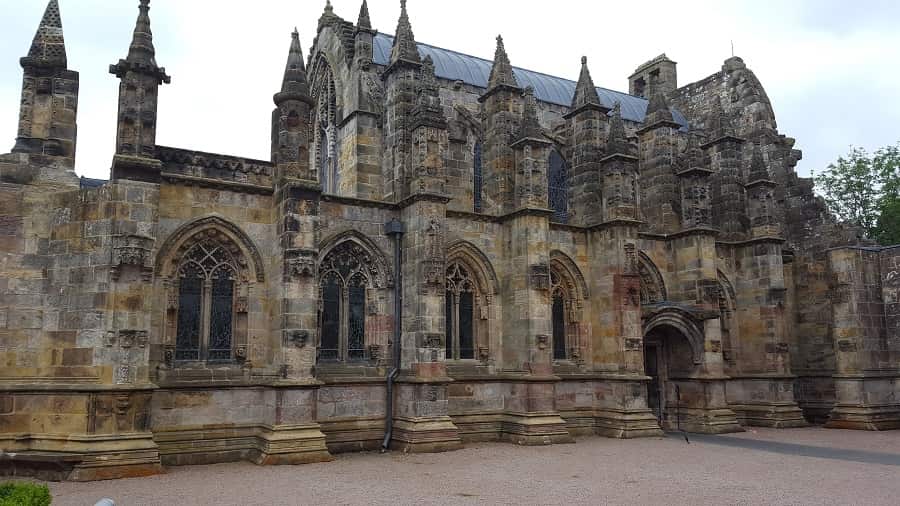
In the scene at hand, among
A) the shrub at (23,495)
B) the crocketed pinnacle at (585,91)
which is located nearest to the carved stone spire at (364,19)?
the crocketed pinnacle at (585,91)

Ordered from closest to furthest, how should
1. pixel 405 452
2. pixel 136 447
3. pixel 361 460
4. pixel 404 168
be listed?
pixel 136 447
pixel 361 460
pixel 405 452
pixel 404 168

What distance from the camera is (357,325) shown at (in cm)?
1725

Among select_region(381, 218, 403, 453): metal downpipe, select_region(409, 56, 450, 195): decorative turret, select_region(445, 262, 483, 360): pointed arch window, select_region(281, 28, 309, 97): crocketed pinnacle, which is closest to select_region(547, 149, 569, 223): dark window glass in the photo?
select_region(445, 262, 483, 360): pointed arch window

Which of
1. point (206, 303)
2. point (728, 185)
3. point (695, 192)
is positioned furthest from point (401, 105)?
point (728, 185)

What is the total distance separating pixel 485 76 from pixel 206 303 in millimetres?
14982

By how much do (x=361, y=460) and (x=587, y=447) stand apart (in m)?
5.61

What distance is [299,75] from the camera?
53.7 ft

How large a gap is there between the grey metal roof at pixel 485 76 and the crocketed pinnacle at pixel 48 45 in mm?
9923

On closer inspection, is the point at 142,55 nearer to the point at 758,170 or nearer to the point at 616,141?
the point at 616,141

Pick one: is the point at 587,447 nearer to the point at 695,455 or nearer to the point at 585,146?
the point at 695,455

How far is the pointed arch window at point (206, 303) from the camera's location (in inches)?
595

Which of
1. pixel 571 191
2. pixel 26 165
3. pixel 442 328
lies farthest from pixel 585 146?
pixel 26 165

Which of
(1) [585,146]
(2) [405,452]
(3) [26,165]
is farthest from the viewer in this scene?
(1) [585,146]

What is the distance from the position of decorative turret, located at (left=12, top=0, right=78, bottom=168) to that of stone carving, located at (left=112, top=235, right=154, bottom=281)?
2.49 meters
